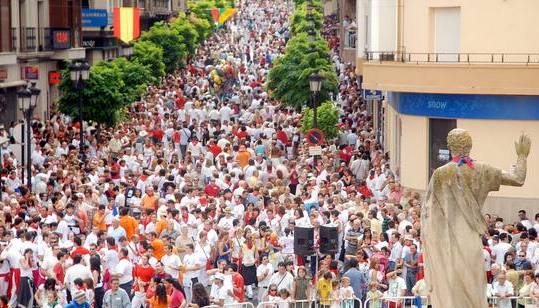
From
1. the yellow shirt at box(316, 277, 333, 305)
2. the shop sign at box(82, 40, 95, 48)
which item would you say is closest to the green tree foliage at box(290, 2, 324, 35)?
the shop sign at box(82, 40, 95, 48)

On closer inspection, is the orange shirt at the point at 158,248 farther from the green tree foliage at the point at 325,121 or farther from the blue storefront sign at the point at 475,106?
the green tree foliage at the point at 325,121

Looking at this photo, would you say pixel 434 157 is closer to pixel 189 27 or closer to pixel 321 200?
pixel 321 200

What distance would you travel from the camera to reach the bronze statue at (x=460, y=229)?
36.6 feet

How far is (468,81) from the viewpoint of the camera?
108ft

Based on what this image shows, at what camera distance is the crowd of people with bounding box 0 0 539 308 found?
20.8m

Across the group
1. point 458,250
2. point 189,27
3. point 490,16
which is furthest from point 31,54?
point 458,250

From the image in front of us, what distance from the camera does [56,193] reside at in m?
29.0

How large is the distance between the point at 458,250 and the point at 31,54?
45.9 metres

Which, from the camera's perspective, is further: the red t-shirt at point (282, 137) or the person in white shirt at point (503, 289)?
the red t-shirt at point (282, 137)

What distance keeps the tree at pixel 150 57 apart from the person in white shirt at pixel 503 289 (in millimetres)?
46596

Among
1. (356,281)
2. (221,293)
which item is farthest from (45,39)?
(221,293)

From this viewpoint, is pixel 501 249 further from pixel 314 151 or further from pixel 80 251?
pixel 314 151

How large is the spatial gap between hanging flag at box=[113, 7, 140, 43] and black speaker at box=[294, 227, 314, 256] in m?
52.0

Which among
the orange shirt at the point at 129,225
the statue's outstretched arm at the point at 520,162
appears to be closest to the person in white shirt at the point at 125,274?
the orange shirt at the point at 129,225
